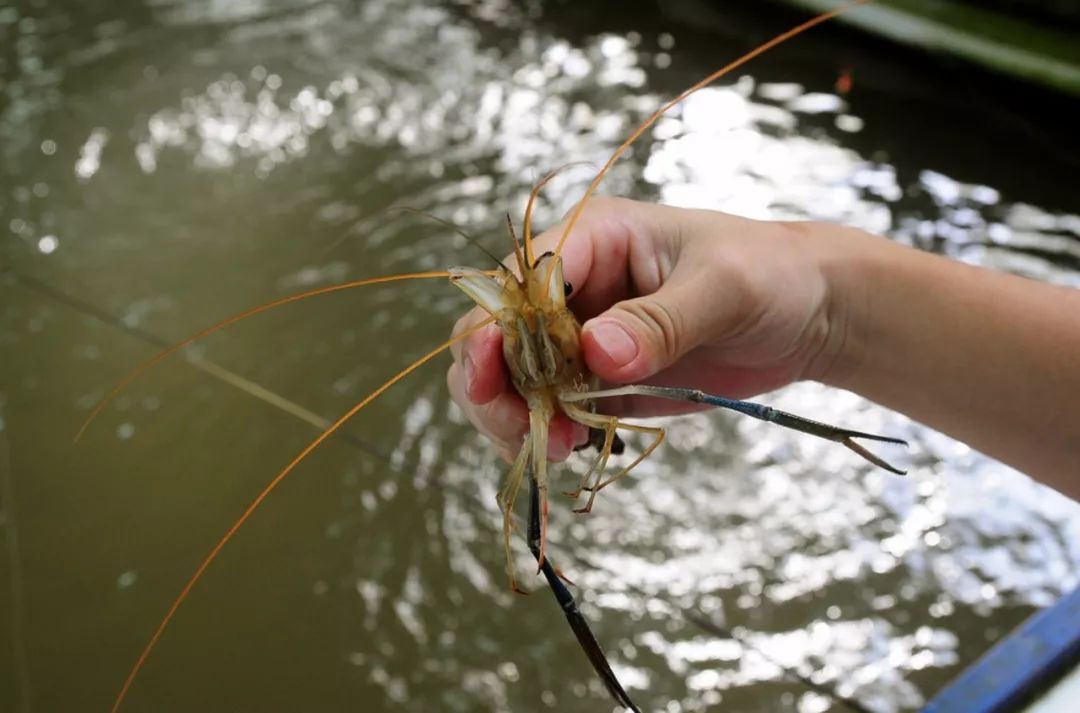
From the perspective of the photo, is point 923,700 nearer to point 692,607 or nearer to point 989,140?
point 692,607

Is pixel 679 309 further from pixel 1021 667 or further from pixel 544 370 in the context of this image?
pixel 1021 667

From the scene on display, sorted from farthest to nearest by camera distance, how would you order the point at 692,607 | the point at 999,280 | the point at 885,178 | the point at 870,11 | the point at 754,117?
the point at 870,11 → the point at 754,117 → the point at 885,178 → the point at 692,607 → the point at 999,280

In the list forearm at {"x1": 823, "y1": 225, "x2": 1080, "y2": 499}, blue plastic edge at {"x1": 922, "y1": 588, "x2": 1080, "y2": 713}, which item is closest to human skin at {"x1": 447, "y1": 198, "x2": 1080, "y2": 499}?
forearm at {"x1": 823, "y1": 225, "x2": 1080, "y2": 499}

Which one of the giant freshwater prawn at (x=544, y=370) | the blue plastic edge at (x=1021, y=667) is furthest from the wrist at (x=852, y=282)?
the blue plastic edge at (x=1021, y=667)

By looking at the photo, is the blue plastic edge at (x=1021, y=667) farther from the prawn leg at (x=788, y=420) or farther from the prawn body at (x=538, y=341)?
the prawn body at (x=538, y=341)

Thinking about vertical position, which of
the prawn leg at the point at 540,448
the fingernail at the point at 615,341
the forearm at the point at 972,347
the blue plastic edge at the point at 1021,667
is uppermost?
the fingernail at the point at 615,341

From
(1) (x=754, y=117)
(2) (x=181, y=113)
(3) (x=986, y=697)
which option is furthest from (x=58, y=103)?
(3) (x=986, y=697)

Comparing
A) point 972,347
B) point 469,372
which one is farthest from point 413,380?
point 972,347
